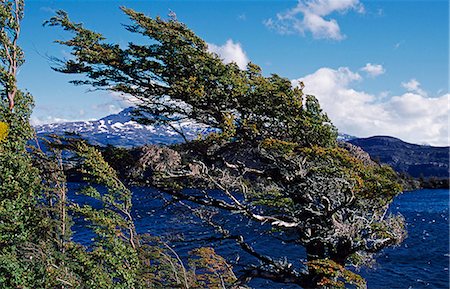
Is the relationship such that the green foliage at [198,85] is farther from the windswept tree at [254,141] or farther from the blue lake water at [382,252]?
the blue lake water at [382,252]

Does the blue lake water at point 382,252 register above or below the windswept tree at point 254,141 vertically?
below

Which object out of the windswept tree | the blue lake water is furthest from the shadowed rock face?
the windswept tree

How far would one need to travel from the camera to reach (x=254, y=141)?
11.5 metres

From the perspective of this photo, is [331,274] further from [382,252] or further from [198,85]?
[382,252]

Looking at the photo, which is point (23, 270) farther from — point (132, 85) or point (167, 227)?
point (167, 227)

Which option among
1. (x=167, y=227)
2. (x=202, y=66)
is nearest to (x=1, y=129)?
(x=202, y=66)

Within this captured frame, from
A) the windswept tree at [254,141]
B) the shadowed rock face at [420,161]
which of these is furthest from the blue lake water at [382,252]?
the shadowed rock face at [420,161]

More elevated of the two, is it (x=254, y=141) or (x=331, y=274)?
(x=254, y=141)

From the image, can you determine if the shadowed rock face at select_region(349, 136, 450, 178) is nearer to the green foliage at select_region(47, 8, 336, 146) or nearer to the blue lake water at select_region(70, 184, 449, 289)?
the blue lake water at select_region(70, 184, 449, 289)

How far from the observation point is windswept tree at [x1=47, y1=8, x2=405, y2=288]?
10.4m

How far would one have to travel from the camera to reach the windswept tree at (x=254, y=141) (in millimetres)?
10375

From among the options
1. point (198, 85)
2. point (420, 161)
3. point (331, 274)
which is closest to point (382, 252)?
point (331, 274)

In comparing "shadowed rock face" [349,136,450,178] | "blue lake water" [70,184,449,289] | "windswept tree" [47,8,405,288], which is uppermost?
"shadowed rock face" [349,136,450,178]

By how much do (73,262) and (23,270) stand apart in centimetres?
157
